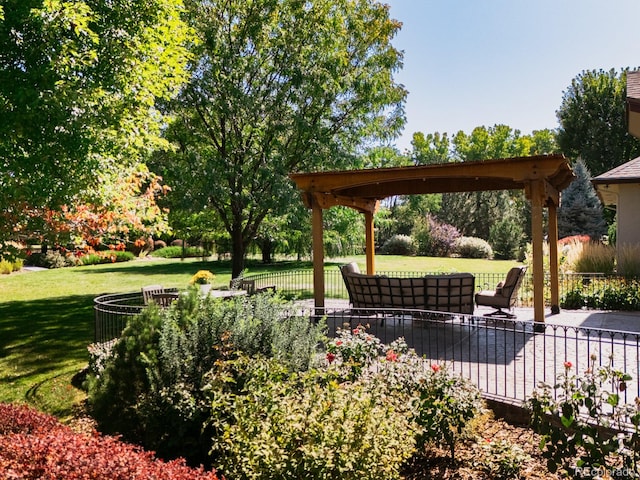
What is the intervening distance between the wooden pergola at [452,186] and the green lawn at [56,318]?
14.7 ft

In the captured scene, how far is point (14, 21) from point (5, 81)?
797mm

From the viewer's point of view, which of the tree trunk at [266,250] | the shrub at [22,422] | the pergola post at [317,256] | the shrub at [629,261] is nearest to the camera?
the shrub at [22,422]

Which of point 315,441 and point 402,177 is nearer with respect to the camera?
point 315,441

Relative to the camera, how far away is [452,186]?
12.1m

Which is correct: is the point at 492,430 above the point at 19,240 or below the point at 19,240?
below

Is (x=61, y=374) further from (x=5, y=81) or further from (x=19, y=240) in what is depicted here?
(x=5, y=81)

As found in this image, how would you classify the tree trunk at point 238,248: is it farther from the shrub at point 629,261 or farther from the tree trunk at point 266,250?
the tree trunk at point 266,250

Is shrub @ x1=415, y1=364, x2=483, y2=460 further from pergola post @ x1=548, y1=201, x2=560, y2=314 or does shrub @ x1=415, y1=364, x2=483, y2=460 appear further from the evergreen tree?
the evergreen tree

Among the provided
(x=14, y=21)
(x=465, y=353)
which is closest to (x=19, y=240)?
(x=14, y=21)

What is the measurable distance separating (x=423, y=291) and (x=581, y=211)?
→ 27.5 meters

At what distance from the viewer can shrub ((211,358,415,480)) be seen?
11.3 feet

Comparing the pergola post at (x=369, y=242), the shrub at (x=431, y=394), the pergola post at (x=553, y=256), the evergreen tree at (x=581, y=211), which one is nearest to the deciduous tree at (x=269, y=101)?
the pergola post at (x=369, y=242)

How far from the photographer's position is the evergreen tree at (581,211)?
31594 mm

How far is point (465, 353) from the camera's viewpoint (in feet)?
24.7
